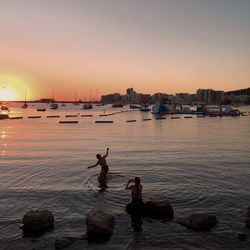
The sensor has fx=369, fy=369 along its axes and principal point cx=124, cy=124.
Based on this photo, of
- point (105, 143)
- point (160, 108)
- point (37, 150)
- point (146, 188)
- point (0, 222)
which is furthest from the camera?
point (160, 108)

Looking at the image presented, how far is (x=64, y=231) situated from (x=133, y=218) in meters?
4.13

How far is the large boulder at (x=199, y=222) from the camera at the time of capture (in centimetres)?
1966

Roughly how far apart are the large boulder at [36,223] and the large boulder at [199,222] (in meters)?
7.26

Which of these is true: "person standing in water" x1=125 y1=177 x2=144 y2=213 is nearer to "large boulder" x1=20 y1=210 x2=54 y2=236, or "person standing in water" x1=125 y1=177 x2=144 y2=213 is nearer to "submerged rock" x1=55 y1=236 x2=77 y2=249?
"submerged rock" x1=55 y1=236 x2=77 y2=249

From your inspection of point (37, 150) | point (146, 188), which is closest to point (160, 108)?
point (37, 150)

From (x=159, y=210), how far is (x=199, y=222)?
2703 millimetres

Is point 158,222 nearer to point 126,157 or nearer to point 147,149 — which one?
point 126,157

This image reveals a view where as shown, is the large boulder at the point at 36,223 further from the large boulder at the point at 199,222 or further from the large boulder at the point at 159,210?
the large boulder at the point at 199,222

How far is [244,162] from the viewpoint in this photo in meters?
41.3

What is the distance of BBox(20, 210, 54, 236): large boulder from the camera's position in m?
19.4

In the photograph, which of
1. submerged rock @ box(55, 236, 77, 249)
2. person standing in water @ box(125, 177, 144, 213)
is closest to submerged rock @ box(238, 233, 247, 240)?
person standing in water @ box(125, 177, 144, 213)

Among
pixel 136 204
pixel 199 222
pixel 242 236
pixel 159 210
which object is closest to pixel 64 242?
pixel 136 204

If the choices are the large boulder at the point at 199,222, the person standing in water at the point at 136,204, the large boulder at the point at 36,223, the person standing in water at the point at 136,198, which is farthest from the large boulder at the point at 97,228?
the large boulder at the point at 199,222

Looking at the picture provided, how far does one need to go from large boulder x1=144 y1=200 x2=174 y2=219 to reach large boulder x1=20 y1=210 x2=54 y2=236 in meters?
5.68
